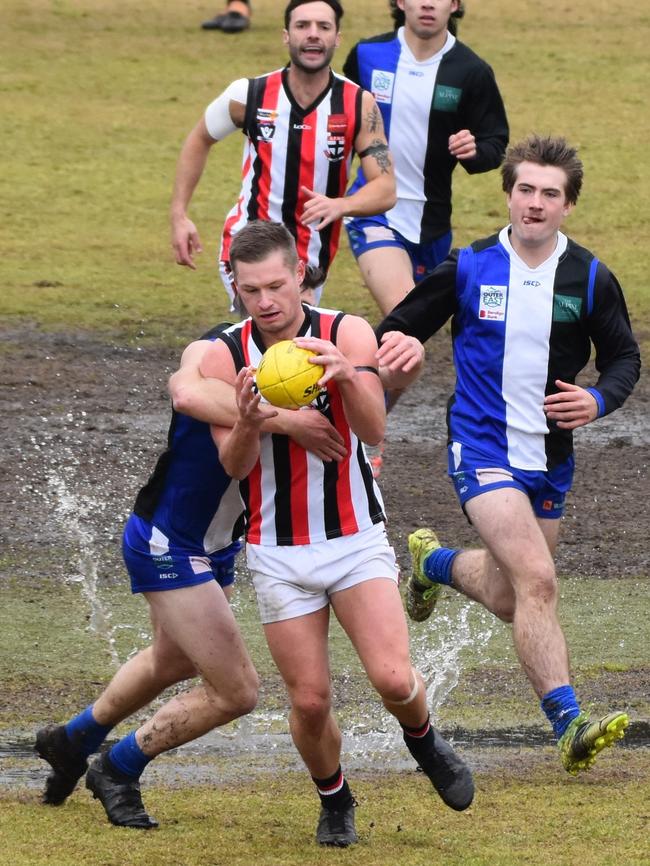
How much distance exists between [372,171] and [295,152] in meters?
0.44

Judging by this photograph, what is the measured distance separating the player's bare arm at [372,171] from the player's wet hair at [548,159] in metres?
2.18

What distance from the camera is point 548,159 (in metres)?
6.89

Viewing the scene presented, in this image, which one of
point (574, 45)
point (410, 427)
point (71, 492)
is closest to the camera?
point (71, 492)

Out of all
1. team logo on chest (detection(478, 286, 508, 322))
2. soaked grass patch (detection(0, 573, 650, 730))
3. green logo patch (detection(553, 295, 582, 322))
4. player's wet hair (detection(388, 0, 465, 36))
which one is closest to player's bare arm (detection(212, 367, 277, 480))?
team logo on chest (detection(478, 286, 508, 322))

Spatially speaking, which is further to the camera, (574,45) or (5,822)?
(574,45)

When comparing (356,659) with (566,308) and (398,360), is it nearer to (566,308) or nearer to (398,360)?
(566,308)

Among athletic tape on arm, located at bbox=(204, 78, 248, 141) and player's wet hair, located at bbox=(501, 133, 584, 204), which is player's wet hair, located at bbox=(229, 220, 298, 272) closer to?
player's wet hair, located at bbox=(501, 133, 584, 204)

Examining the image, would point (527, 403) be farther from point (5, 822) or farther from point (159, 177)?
point (159, 177)

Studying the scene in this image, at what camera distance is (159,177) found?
17.6m

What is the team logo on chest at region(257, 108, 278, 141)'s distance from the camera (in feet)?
31.3

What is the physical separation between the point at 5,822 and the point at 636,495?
18.0 ft

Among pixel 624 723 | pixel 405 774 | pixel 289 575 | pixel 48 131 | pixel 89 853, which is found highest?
pixel 289 575

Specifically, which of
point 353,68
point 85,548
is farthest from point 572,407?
point 353,68

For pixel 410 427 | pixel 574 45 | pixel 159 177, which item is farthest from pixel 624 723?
pixel 574 45
